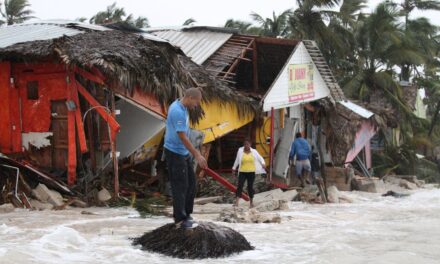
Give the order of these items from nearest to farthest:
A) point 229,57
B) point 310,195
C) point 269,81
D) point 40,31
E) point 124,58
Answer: point 124,58 → point 40,31 → point 310,195 → point 229,57 → point 269,81

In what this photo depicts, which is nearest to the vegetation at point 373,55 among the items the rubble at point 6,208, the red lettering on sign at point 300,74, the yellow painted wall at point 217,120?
the red lettering on sign at point 300,74

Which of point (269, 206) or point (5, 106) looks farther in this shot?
point (5, 106)

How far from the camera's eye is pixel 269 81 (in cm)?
1872

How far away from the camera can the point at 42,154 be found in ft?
42.0

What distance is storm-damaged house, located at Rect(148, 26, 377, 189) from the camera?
16.8 m

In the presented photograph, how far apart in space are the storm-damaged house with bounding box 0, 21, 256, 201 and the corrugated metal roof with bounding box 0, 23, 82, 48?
0.04 m

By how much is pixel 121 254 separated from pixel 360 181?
48.8ft

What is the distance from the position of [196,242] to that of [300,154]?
11.2 metres

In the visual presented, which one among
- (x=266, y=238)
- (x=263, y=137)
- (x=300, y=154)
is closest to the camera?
(x=266, y=238)

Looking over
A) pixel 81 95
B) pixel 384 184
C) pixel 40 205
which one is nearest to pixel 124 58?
pixel 81 95

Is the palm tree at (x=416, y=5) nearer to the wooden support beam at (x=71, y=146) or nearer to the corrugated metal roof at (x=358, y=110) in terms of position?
the corrugated metal roof at (x=358, y=110)

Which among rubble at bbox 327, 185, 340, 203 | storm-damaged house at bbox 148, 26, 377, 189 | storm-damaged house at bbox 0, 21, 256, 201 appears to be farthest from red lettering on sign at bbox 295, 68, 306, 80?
storm-damaged house at bbox 0, 21, 256, 201

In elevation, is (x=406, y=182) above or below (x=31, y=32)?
below

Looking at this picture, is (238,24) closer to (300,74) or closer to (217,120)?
(300,74)
